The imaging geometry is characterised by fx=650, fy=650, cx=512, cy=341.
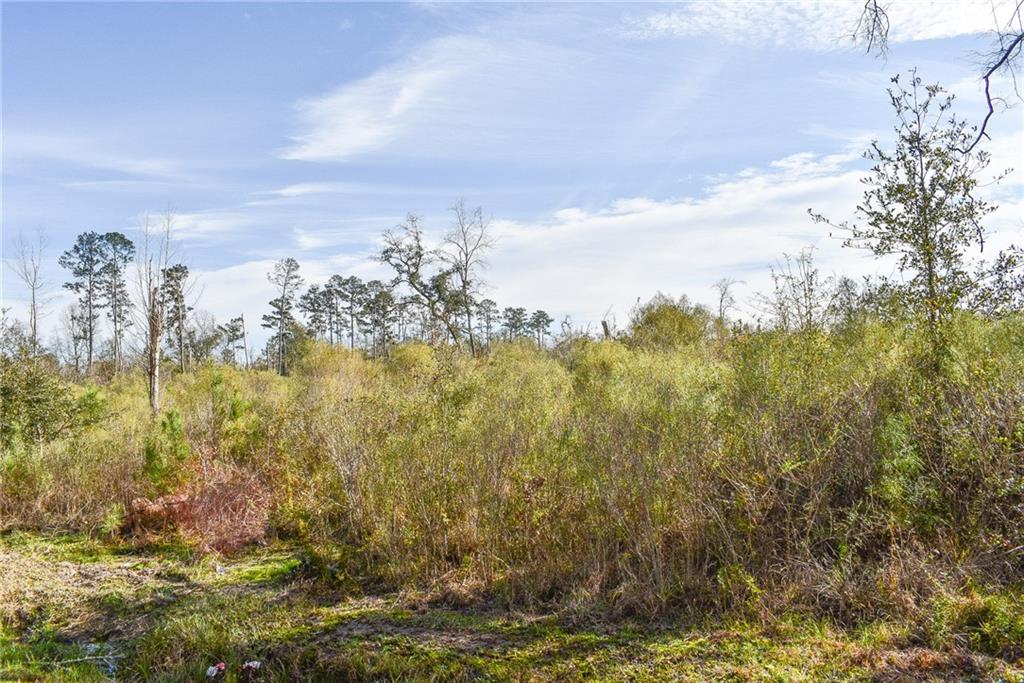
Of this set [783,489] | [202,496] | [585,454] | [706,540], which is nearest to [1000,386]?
[783,489]

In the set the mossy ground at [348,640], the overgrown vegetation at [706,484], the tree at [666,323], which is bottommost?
the mossy ground at [348,640]

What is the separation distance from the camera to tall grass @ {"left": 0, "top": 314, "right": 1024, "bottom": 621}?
17.7 ft

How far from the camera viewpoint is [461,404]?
25.4ft

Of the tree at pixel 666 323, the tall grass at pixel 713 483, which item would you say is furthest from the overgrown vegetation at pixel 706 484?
the tree at pixel 666 323

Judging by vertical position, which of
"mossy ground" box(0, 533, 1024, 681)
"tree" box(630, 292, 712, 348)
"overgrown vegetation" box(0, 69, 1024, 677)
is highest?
"tree" box(630, 292, 712, 348)

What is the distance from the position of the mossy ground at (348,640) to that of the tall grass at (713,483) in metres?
0.38

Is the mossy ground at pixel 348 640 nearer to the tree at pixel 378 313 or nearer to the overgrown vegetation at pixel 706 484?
the overgrown vegetation at pixel 706 484

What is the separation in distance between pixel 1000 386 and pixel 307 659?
6290mm

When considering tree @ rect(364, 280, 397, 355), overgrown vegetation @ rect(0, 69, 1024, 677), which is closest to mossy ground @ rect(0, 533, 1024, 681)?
overgrown vegetation @ rect(0, 69, 1024, 677)

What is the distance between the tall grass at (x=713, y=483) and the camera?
5.38m

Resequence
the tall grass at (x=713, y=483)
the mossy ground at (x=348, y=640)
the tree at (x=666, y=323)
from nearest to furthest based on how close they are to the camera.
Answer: the mossy ground at (x=348, y=640) < the tall grass at (x=713, y=483) < the tree at (x=666, y=323)

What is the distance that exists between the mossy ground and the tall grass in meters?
0.38

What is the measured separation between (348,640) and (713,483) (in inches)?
138

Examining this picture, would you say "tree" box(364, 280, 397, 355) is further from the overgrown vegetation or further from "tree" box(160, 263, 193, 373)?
the overgrown vegetation
